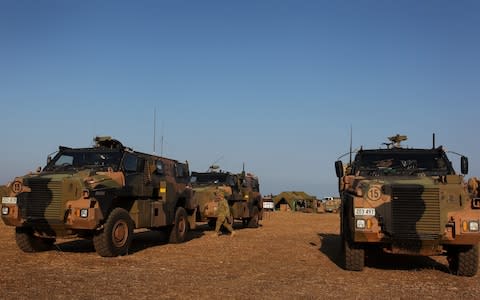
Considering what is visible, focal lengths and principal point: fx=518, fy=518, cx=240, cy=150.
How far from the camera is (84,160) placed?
11.6 metres

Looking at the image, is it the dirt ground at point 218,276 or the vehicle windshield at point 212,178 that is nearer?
the dirt ground at point 218,276

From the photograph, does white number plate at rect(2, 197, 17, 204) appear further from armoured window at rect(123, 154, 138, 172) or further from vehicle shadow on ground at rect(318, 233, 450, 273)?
vehicle shadow on ground at rect(318, 233, 450, 273)

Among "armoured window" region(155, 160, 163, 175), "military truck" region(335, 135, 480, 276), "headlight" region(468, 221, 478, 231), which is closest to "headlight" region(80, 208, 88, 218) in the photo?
"armoured window" region(155, 160, 163, 175)

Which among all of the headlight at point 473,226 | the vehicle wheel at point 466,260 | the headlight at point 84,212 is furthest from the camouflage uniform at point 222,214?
the headlight at point 473,226

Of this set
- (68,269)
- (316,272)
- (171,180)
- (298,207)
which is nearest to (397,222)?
(316,272)

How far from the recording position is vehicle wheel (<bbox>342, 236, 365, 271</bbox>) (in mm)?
8945

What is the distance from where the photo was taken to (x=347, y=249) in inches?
355

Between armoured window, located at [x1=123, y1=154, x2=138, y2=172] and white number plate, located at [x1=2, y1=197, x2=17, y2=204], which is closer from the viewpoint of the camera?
white number plate, located at [x1=2, y1=197, x2=17, y2=204]

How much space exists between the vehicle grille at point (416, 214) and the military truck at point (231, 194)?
8.51m

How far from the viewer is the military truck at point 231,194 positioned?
17.2 m

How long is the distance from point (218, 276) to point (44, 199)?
157 inches

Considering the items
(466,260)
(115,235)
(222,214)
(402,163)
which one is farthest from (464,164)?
(222,214)

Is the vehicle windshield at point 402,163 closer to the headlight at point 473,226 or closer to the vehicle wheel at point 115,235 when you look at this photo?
the headlight at point 473,226

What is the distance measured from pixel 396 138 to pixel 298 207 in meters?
41.6
